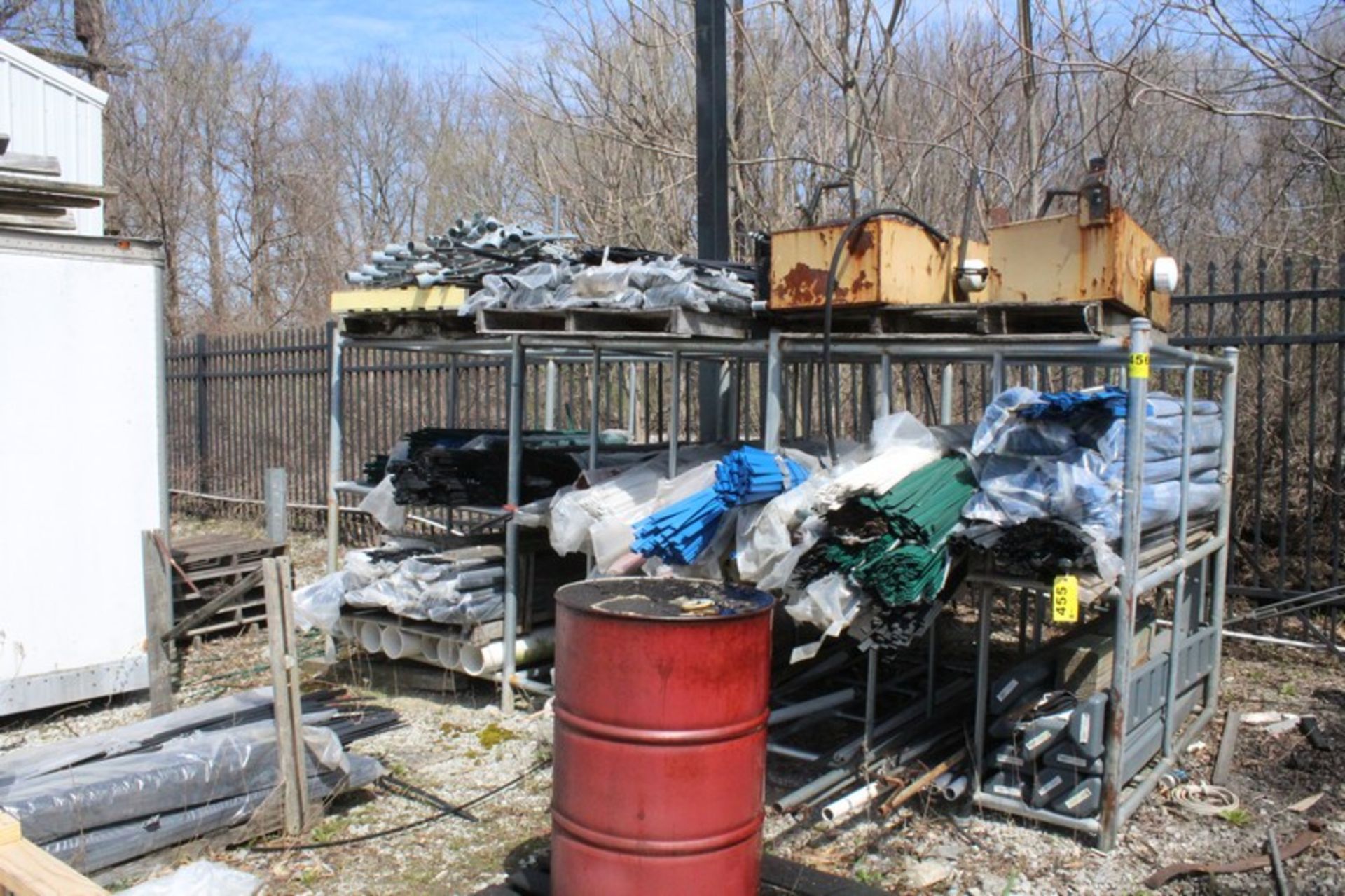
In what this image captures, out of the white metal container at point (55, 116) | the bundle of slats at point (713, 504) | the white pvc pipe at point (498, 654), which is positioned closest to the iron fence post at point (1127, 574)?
the bundle of slats at point (713, 504)

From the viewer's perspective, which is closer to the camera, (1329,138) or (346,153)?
(1329,138)

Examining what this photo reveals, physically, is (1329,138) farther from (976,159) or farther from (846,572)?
(846,572)

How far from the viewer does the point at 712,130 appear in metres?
7.34

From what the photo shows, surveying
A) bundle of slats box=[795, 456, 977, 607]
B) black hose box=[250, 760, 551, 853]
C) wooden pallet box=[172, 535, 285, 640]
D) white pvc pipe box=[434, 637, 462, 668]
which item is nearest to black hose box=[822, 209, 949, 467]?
bundle of slats box=[795, 456, 977, 607]

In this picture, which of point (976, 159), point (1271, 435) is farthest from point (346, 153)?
point (1271, 435)

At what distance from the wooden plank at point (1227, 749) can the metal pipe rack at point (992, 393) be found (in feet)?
0.43

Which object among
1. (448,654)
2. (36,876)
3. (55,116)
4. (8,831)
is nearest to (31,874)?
(36,876)

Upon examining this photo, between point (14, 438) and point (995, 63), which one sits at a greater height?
point (995, 63)

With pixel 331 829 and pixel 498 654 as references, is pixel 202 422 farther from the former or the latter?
pixel 331 829

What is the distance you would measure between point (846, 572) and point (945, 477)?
686mm

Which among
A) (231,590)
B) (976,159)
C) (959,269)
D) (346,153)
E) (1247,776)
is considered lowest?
(1247,776)

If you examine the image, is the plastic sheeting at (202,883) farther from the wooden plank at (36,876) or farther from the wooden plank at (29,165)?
the wooden plank at (29,165)

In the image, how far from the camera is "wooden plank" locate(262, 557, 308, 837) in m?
4.88

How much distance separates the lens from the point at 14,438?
642 cm
